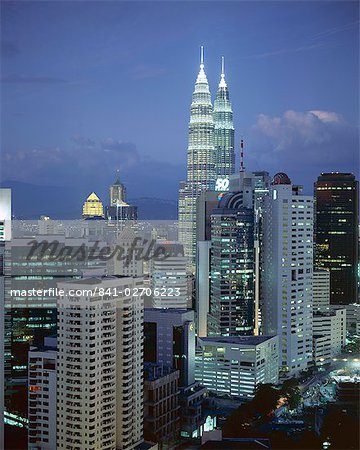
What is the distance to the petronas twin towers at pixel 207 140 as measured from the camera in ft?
56.5

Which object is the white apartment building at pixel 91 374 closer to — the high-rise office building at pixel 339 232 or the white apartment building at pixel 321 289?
the white apartment building at pixel 321 289

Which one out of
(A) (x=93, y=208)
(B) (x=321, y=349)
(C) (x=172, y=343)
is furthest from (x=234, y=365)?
(A) (x=93, y=208)

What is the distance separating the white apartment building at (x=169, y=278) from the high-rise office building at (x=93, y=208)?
141cm

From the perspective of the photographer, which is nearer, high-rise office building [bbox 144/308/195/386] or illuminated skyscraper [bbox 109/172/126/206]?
high-rise office building [bbox 144/308/195/386]

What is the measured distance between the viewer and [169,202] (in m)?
12.3

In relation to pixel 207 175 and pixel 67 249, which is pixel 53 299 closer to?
pixel 67 249

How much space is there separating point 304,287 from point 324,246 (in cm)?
553

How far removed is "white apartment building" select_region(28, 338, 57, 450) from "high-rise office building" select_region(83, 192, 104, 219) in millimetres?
A: 5581

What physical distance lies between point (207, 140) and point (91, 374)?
41.6 feet

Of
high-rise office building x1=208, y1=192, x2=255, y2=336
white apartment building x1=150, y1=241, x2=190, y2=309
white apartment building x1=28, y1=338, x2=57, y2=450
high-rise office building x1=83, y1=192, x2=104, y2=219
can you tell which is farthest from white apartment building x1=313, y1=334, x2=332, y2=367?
white apartment building x1=28, y1=338, x2=57, y2=450

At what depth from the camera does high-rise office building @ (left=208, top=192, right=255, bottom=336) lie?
996 centimetres

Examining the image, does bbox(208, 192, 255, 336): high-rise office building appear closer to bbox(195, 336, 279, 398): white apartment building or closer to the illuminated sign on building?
bbox(195, 336, 279, 398): white apartment building

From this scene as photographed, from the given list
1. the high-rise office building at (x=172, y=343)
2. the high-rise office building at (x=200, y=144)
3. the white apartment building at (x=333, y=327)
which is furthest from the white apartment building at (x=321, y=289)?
the high-rise office building at (x=200, y=144)

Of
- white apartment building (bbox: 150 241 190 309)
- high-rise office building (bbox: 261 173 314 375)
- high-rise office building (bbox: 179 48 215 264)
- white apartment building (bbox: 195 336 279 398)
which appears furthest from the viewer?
high-rise office building (bbox: 179 48 215 264)
